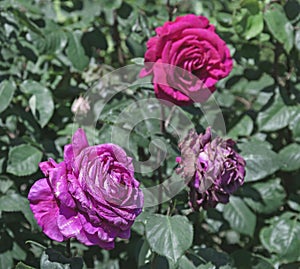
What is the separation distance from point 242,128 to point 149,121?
361 millimetres

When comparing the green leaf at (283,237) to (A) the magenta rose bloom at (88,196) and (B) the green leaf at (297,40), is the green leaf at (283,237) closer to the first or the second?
(B) the green leaf at (297,40)

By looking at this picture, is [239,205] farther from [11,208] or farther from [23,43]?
[23,43]

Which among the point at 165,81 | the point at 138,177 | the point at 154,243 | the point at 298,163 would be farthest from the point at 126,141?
the point at 298,163

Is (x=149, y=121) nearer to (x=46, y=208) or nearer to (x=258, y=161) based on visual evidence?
(x=258, y=161)

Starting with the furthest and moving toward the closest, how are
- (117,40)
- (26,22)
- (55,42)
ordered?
(117,40) → (55,42) → (26,22)

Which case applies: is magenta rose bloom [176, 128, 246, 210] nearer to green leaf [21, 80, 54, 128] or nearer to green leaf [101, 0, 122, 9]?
green leaf [21, 80, 54, 128]

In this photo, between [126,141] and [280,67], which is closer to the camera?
[126,141]

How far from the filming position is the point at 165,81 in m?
1.57

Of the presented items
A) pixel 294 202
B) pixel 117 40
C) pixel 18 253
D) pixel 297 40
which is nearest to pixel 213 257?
pixel 294 202

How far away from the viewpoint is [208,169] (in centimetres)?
139

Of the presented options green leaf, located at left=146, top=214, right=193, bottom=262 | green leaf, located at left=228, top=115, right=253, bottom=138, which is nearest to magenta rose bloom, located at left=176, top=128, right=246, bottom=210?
green leaf, located at left=146, top=214, right=193, bottom=262

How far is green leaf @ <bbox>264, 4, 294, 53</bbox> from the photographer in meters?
1.90

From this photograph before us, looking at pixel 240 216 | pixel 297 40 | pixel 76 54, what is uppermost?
pixel 297 40

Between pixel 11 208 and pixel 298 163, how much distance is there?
874 mm
